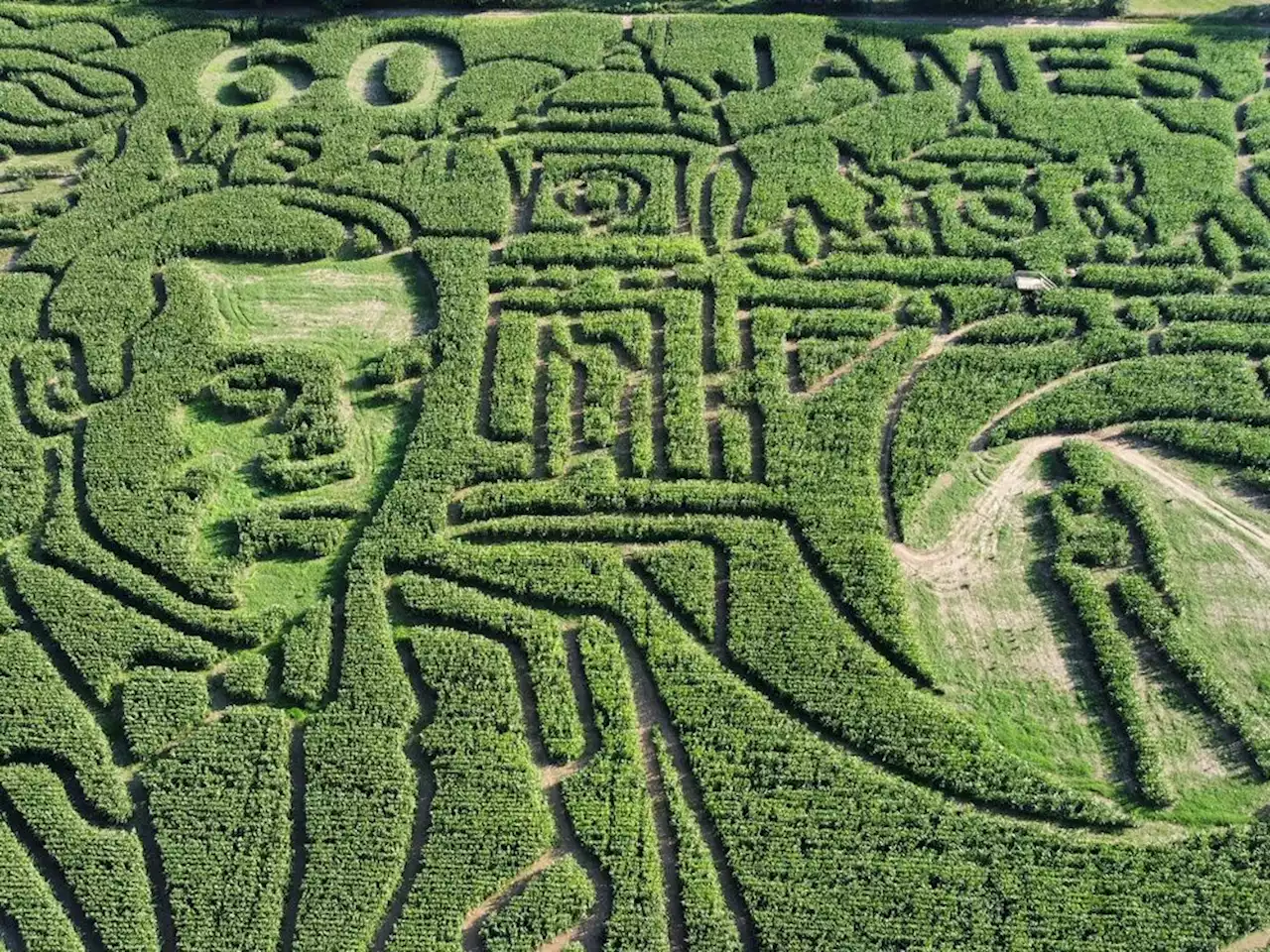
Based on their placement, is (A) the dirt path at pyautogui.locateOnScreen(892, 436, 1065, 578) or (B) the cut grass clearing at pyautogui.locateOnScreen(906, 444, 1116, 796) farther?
(A) the dirt path at pyautogui.locateOnScreen(892, 436, 1065, 578)

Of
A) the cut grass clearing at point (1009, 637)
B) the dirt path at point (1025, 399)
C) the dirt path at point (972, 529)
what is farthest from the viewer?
the dirt path at point (1025, 399)

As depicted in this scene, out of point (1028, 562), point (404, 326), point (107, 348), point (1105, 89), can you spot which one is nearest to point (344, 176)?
point (404, 326)

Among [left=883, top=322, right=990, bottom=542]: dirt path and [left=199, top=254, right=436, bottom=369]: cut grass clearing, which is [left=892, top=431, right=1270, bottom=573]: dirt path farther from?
[left=199, top=254, right=436, bottom=369]: cut grass clearing

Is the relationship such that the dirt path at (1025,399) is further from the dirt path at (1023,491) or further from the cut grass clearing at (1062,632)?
the dirt path at (1023,491)

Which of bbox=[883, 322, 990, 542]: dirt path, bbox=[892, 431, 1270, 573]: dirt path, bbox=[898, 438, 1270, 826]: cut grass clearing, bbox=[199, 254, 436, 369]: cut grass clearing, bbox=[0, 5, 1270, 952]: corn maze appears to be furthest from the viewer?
bbox=[199, 254, 436, 369]: cut grass clearing

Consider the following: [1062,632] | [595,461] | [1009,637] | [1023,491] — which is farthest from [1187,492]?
[595,461]

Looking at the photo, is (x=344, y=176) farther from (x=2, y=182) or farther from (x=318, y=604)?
(x=318, y=604)

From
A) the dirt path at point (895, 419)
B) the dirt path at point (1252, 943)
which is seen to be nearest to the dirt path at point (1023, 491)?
the dirt path at point (895, 419)

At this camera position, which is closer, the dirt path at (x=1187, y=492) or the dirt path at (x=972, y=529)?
the dirt path at (x=972, y=529)

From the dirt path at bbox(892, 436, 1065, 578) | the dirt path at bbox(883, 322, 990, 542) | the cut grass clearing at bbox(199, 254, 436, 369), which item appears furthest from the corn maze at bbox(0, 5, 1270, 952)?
the dirt path at bbox(892, 436, 1065, 578)
